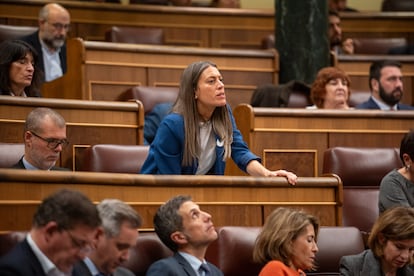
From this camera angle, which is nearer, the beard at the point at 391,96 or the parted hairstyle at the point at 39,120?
the parted hairstyle at the point at 39,120

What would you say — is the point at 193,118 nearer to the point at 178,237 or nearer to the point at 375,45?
the point at 178,237

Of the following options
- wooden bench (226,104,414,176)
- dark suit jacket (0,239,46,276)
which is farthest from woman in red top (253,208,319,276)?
wooden bench (226,104,414,176)

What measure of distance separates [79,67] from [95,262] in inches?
61.6

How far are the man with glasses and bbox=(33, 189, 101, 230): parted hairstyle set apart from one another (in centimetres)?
59

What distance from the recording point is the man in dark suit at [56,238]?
1282 millimetres

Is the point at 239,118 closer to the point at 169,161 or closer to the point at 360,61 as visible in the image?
the point at 169,161

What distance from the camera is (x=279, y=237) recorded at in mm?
1690

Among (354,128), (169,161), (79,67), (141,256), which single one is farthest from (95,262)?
(79,67)

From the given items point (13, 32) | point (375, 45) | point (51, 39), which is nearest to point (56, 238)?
point (51, 39)

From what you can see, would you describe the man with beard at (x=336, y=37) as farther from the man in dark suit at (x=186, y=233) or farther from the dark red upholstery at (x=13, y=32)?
the man in dark suit at (x=186, y=233)

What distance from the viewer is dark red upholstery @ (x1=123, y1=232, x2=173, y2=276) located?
1.63 m

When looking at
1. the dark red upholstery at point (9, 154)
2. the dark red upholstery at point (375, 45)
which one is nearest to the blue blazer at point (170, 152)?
the dark red upholstery at point (9, 154)

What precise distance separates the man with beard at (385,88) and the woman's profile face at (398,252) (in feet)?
4.03

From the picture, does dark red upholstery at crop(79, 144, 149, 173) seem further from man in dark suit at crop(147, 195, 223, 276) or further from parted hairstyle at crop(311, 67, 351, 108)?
parted hairstyle at crop(311, 67, 351, 108)
